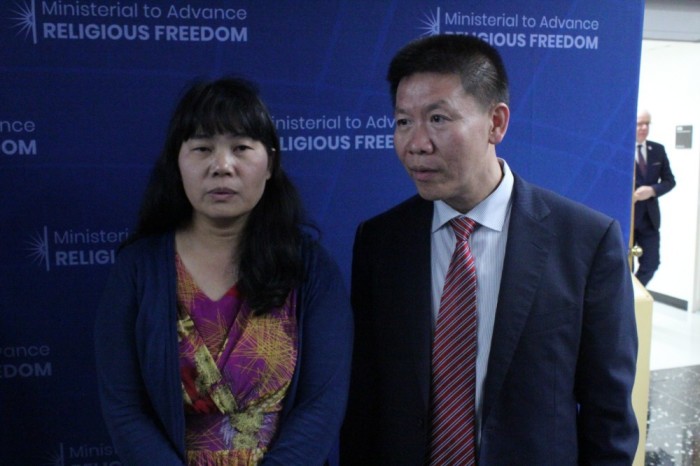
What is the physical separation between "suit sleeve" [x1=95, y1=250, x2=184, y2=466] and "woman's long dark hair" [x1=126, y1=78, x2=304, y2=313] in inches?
7.2

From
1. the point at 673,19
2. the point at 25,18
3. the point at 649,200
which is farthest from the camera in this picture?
the point at 649,200

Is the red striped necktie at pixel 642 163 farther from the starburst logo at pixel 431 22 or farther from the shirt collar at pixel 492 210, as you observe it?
the shirt collar at pixel 492 210

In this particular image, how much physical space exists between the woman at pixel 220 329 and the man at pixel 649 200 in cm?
445

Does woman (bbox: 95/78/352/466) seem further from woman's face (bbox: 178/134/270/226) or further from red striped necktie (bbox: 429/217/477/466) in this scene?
red striped necktie (bbox: 429/217/477/466)

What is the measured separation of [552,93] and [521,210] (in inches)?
40.9

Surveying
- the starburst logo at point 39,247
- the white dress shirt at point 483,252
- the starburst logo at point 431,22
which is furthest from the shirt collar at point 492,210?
the starburst logo at point 39,247

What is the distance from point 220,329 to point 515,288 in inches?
25.5

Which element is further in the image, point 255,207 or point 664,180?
point 664,180

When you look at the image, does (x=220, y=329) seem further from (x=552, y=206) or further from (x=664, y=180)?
(x=664, y=180)

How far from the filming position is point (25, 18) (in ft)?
6.20

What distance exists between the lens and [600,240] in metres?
1.35

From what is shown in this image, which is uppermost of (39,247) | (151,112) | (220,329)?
(151,112)

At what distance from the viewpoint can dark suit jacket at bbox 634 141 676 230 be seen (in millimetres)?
5102

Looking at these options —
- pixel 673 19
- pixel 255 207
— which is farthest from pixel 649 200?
pixel 255 207
